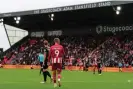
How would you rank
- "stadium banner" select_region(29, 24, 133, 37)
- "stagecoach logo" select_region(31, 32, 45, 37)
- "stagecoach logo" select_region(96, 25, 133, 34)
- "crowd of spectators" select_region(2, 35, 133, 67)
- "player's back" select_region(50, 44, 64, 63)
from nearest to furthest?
"player's back" select_region(50, 44, 64, 63), "crowd of spectators" select_region(2, 35, 133, 67), "stagecoach logo" select_region(96, 25, 133, 34), "stadium banner" select_region(29, 24, 133, 37), "stagecoach logo" select_region(31, 32, 45, 37)

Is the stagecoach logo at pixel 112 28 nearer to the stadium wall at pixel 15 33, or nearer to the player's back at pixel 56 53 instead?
the stadium wall at pixel 15 33

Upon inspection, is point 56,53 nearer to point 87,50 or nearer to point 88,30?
point 87,50

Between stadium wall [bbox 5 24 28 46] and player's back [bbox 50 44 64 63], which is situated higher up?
stadium wall [bbox 5 24 28 46]

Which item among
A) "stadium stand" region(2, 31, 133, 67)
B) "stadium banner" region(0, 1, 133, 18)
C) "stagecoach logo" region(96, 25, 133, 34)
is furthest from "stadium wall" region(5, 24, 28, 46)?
"stagecoach logo" region(96, 25, 133, 34)

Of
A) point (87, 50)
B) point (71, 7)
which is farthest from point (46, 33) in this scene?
point (71, 7)

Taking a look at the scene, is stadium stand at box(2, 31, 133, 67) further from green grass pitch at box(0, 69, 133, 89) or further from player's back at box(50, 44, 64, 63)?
player's back at box(50, 44, 64, 63)

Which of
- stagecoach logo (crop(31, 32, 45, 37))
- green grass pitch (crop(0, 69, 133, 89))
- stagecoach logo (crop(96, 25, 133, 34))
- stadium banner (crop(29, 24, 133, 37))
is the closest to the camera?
green grass pitch (crop(0, 69, 133, 89))

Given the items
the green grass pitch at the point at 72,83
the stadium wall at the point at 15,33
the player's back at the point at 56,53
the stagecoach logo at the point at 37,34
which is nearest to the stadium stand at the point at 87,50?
the stagecoach logo at the point at 37,34

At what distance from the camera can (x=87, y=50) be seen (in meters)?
53.2

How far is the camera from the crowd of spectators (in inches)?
1861

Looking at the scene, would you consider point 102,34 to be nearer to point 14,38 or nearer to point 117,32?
point 117,32

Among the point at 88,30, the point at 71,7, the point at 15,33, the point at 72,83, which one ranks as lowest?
the point at 72,83

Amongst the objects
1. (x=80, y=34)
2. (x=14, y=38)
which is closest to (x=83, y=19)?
(x=80, y=34)

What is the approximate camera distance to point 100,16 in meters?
51.9
